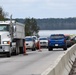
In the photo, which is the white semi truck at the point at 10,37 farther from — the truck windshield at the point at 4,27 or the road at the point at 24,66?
the road at the point at 24,66

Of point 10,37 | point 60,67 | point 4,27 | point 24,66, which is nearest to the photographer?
point 60,67

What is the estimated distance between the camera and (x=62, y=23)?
9062 cm

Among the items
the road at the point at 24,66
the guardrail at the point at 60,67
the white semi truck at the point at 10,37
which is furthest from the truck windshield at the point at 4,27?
the guardrail at the point at 60,67

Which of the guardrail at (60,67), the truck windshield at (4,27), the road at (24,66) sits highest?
the truck windshield at (4,27)

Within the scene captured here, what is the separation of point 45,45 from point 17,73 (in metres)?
36.8

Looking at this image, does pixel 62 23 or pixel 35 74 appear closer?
pixel 35 74

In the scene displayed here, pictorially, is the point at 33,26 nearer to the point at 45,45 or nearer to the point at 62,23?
the point at 62,23

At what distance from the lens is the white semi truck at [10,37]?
2783cm

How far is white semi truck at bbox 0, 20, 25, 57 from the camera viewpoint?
27828 mm

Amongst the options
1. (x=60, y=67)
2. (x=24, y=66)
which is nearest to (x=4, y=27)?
(x=24, y=66)

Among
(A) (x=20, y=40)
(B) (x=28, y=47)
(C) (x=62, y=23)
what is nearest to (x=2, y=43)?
(A) (x=20, y=40)

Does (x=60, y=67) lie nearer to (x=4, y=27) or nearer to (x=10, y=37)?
(x=10, y=37)

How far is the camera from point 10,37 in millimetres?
28859

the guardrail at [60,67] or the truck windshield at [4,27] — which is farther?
the truck windshield at [4,27]
